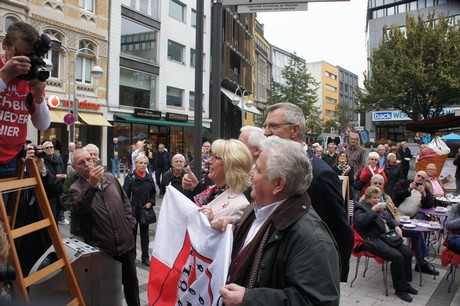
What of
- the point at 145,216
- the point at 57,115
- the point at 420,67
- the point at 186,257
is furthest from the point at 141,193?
the point at 420,67

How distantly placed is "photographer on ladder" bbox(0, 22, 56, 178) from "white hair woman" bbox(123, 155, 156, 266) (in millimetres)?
3639

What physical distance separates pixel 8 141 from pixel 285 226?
6.53 feet

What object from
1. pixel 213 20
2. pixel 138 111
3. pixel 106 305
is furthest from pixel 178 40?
pixel 106 305

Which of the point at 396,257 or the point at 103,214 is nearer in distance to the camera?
the point at 103,214

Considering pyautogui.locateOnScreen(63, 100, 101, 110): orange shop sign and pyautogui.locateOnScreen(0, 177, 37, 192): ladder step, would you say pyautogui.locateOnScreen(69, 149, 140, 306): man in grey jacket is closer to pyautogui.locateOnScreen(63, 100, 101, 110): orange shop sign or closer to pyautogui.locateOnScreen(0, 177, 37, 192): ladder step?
pyautogui.locateOnScreen(0, 177, 37, 192): ladder step

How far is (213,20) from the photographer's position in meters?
4.57

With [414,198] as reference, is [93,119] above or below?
above

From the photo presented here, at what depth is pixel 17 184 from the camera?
251 cm

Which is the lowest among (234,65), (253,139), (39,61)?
(253,139)

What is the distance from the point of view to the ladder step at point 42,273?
2383mm

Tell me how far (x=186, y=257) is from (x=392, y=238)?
4.25 meters

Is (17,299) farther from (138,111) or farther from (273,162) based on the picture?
(138,111)

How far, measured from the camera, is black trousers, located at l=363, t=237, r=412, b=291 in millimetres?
5328

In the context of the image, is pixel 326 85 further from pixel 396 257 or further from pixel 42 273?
pixel 42 273
